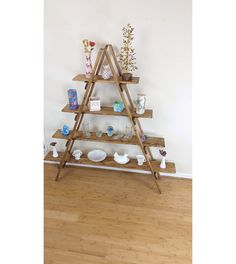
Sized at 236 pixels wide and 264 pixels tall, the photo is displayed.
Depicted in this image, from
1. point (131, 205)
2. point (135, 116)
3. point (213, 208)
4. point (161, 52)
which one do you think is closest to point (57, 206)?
point (131, 205)

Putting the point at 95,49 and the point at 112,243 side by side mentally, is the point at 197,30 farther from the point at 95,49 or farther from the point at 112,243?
the point at 95,49

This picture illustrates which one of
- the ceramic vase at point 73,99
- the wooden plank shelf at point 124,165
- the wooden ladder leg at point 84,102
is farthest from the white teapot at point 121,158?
the ceramic vase at point 73,99

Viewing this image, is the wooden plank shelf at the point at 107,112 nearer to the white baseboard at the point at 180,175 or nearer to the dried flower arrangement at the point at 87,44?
the dried flower arrangement at the point at 87,44

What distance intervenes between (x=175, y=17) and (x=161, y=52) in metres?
0.36

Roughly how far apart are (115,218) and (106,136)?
93cm

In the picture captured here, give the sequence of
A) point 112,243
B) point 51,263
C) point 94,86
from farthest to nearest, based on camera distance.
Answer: point 94,86 → point 112,243 → point 51,263

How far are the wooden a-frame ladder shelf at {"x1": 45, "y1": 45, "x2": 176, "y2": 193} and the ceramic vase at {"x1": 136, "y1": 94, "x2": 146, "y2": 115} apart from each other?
0.15ft

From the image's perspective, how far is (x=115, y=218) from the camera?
10.3 feet

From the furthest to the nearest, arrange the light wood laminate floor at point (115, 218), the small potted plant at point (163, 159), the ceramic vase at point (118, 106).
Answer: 1. the small potted plant at point (163, 159)
2. the ceramic vase at point (118, 106)
3. the light wood laminate floor at point (115, 218)

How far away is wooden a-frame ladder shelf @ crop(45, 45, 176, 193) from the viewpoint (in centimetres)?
326

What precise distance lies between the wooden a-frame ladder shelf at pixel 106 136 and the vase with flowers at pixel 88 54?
0.21ft

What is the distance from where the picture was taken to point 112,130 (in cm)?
360

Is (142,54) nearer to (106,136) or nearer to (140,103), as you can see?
(140,103)

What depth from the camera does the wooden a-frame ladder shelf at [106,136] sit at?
3.26 metres
